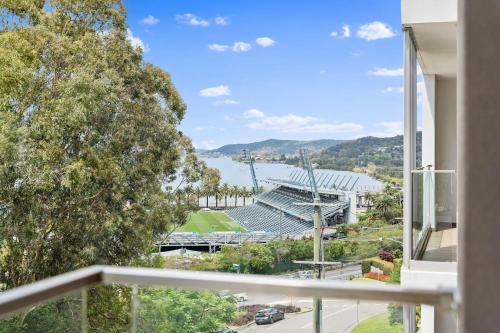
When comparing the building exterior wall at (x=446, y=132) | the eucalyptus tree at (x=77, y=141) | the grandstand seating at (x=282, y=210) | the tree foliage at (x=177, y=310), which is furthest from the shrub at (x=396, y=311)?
the grandstand seating at (x=282, y=210)

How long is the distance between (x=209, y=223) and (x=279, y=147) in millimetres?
3760

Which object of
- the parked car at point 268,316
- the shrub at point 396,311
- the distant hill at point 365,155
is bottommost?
the parked car at point 268,316

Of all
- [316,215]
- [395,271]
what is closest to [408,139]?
[395,271]

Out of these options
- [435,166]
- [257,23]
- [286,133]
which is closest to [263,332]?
[435,166]

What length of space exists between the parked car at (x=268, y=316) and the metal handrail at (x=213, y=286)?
0.31 metres

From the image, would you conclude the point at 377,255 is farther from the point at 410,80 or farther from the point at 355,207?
the point at 410,80

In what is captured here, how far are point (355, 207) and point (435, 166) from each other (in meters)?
7.80

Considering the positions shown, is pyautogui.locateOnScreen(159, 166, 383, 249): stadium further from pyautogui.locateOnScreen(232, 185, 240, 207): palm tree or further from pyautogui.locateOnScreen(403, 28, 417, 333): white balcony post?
pyautogui.locateOnScreen(403, 28, 417, 333): white balcony post

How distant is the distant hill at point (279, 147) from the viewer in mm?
17812

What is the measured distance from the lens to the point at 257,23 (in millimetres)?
19859

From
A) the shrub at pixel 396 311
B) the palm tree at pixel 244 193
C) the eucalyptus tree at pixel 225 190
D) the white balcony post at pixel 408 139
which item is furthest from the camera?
the palm tree at pixel 244 193

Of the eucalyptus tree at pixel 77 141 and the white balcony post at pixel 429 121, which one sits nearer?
the white balcony post at pixel 429 121

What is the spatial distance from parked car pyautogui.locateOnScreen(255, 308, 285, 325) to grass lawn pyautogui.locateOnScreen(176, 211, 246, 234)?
12.4 m

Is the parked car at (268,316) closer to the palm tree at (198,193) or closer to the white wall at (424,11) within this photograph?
the white wall at (424,11)
